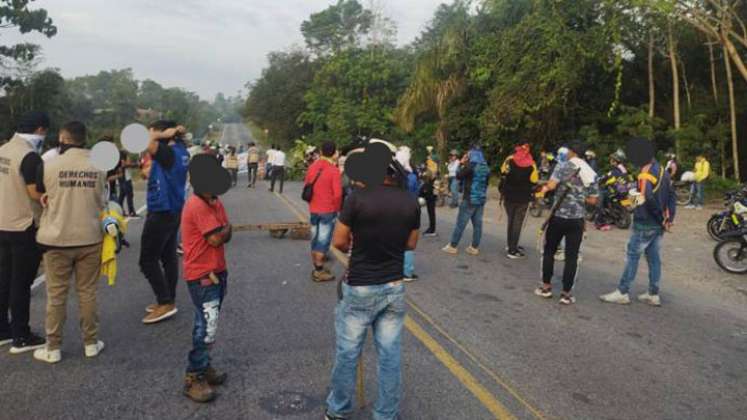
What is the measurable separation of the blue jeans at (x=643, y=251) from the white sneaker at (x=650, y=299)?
0.05 meters

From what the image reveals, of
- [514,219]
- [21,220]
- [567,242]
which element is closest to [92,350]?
[21,220]

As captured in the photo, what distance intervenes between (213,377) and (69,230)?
1.62m

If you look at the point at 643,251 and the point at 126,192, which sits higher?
the point at 643,251

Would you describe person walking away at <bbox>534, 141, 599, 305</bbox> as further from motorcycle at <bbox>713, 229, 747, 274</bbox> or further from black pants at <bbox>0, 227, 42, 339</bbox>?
black pants at <bbox>0, 227, 42, 339</bbox>

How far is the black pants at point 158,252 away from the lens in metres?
5.34

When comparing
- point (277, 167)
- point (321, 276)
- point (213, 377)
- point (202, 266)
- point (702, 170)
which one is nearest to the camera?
point (202, 266)

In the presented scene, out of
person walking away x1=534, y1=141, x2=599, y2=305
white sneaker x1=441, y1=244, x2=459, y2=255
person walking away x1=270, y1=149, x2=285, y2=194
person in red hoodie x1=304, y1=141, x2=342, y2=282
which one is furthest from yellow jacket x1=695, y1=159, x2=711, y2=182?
person walking away x1=270, y1=149, x2=285, y2=194

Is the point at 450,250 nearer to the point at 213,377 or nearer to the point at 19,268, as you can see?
the point at 213,377

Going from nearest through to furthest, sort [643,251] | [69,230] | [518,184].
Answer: [69,230]
[643,251]
[518,184]

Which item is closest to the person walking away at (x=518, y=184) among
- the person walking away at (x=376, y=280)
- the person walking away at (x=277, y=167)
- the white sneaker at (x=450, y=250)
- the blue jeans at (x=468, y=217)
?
the blue jeans at (x=468, y=217)

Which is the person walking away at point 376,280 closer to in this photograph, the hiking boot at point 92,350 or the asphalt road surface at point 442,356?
the asphalt road surface at point 442,356

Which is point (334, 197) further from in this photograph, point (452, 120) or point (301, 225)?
point (452, 120)

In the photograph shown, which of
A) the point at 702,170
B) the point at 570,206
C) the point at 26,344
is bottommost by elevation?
the point at 26,344

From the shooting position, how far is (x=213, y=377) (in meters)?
3.90
